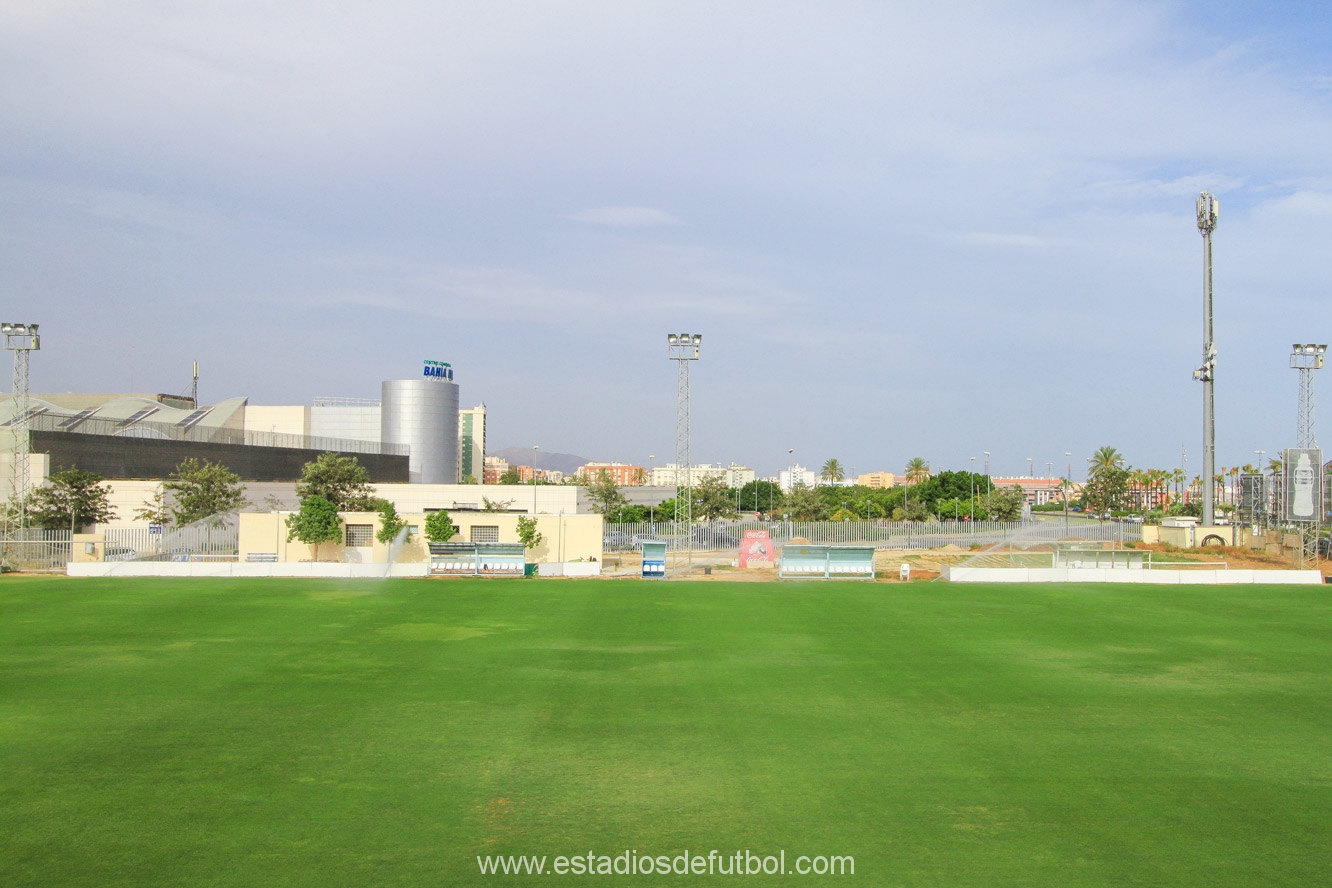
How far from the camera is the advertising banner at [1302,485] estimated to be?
52469 mm

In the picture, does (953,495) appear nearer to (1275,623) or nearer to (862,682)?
(1275,623)

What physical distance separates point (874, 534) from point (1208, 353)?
1038 inches

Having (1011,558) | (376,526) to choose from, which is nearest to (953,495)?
(1011,558)

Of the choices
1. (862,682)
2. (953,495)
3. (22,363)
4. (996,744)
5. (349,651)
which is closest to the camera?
(996,744)

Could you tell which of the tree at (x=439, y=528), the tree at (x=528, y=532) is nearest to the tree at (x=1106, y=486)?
the tree at (x=528, y=532)

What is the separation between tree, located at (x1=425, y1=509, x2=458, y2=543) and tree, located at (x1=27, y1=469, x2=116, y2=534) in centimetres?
2135

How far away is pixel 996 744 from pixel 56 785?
12.8m

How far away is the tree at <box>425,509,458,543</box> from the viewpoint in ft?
144

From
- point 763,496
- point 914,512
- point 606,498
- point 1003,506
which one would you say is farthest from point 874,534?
point 763,496

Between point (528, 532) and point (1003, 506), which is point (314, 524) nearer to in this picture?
point (528, 532)

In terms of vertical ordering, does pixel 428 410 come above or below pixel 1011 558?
above

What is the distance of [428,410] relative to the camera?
138 meters

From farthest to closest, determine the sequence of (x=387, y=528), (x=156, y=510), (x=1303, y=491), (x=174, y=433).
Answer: (x=174, y=433)
(x=156, y=510)
(x=1303, y=491)
(x=387, y=528)

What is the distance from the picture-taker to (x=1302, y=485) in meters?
52.9
